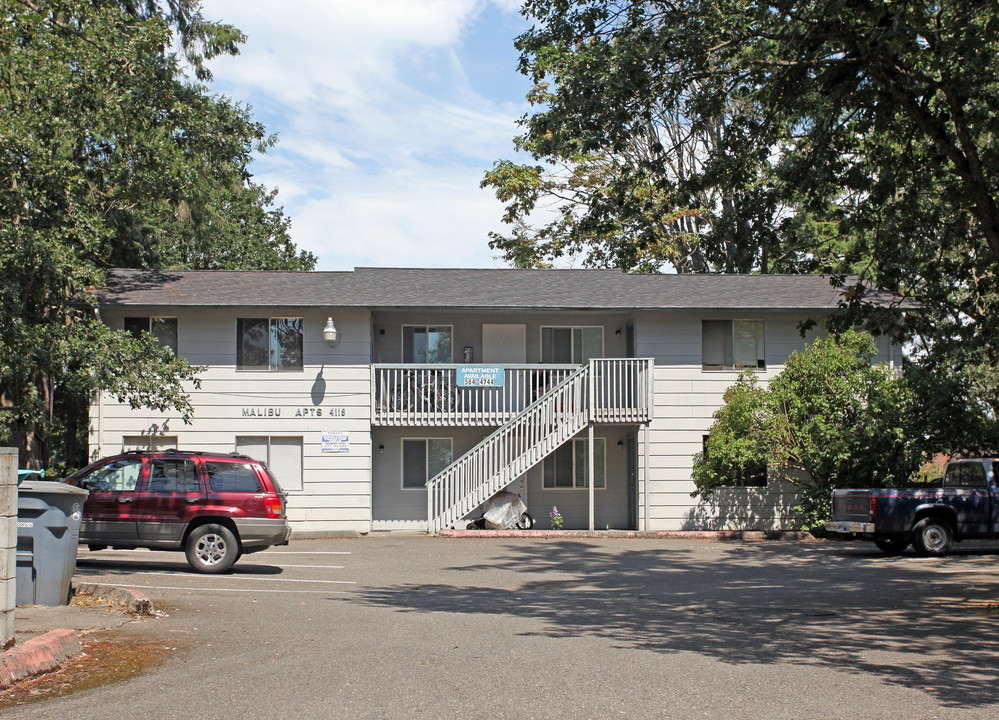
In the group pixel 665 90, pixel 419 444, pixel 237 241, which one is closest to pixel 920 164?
pixel 665 90

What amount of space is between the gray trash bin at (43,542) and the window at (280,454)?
13.7 m

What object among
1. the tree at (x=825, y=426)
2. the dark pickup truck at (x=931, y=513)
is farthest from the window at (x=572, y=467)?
the dark pickup truck at (x=931, y=513)

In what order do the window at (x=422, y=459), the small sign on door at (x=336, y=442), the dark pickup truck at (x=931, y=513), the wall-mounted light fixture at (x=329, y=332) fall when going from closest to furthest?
the dark pickup truck at (x=931, y=513)
the wall-mounted light fixture at (x=329, y=332)
the small sign on door at (x=336, y=442)
the window at (x=422, y=459)

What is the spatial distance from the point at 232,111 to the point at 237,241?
2012 centimetres

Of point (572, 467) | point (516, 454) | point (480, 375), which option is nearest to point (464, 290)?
point (480, 375)

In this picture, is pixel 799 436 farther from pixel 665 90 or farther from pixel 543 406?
pixel 665 90

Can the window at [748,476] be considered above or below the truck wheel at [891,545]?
above

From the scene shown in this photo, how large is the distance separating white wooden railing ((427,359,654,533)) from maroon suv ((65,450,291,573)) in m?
7.95

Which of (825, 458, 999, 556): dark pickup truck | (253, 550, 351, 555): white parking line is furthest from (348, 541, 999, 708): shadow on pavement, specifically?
(253, 550, 351, 555): white parking line

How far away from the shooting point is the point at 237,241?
41.2 meters

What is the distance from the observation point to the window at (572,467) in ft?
88.0

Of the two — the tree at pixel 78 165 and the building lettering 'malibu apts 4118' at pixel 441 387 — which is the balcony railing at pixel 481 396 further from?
the tree at pixel 78 165

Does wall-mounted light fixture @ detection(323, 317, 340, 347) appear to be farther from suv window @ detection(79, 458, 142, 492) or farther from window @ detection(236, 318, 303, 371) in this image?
suv window @ detection(79, 458, 142, 492)

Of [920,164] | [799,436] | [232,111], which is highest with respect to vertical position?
[232,111]
